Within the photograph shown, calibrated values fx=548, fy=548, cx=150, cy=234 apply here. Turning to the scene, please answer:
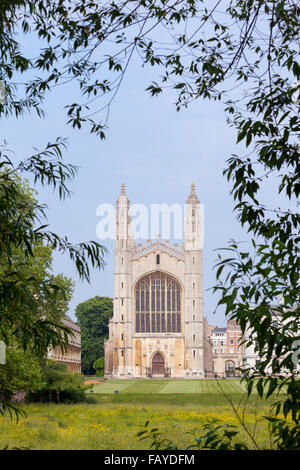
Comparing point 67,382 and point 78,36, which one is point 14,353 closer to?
point 67,382

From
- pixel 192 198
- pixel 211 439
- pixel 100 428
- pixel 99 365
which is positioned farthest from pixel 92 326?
pixel 211 439

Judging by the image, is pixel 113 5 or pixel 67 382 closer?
pixel 113 5

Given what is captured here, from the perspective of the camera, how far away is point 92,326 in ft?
199

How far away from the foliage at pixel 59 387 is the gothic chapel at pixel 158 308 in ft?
100

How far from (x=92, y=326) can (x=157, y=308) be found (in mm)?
11407

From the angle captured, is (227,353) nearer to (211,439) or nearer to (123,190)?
(123,190)

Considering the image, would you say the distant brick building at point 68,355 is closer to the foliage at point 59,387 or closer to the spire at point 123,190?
the foliage at point 59,387

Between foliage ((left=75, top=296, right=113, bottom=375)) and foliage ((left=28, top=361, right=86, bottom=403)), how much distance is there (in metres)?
36.5

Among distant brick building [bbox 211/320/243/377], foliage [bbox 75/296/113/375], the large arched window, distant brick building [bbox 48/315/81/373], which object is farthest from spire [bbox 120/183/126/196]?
distant brick building [bbox 211/320/243/377]

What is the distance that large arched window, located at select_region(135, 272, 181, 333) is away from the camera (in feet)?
171

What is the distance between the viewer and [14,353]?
592 inches

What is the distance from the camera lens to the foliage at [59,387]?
19844 mm
